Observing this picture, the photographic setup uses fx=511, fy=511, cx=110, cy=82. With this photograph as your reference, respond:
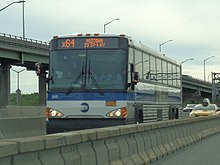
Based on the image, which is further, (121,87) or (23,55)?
(23,55)

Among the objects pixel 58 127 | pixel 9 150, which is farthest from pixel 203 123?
pixel 9 150

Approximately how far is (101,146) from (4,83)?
5809 cm

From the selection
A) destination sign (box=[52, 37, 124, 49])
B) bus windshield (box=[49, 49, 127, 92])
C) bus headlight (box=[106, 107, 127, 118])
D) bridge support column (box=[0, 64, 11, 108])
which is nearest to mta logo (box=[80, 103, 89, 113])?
bus windshield (box=[49, 49, 127, 92])

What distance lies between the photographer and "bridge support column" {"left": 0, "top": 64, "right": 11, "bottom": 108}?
64750 mm

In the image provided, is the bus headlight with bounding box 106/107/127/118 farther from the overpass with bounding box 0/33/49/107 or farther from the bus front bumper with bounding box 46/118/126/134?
the overpass with bounding box 0/33/49/107

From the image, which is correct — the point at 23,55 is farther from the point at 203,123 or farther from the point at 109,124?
the point at 109,124

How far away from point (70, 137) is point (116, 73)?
9036 millimetres

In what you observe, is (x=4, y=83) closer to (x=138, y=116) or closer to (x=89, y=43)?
(x=138, y=116)

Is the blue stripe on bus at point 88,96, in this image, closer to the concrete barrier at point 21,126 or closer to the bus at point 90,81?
the bus at point 90,81

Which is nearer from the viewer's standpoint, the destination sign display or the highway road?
the highway road

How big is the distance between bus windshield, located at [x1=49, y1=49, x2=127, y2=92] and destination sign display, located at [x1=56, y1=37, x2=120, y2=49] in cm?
25

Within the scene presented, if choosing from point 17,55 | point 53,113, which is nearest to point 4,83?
point 17,55

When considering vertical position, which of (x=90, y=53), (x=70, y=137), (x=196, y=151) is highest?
(x=90, y=53)

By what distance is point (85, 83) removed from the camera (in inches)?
671
